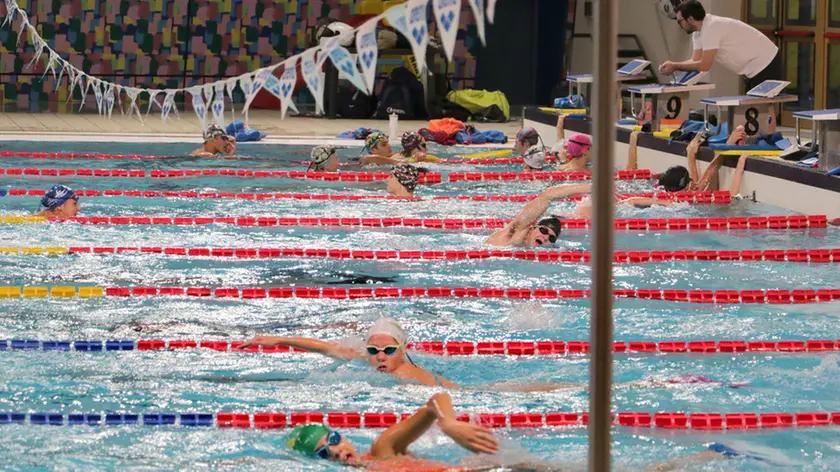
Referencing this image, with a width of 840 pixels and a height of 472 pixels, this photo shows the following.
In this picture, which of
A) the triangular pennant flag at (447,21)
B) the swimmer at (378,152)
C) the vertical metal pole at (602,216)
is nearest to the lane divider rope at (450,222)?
the swimmer at (378,152)

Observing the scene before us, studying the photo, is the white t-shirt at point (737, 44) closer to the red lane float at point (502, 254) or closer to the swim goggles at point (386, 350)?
the red lane float at point (502, 254)

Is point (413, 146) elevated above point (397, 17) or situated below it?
below

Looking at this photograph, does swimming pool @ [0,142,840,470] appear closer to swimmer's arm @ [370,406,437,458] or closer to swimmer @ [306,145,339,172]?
swimmer's arm @ [370,406,437,458]

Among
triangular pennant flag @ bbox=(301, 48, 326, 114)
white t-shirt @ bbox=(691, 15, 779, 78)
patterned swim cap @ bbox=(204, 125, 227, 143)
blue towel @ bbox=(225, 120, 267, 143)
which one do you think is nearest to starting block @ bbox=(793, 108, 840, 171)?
white t-shirt @ bbox=(691, 15, 779, 78)

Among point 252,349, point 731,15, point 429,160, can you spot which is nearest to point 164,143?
point 429,160

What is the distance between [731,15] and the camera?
15469mm

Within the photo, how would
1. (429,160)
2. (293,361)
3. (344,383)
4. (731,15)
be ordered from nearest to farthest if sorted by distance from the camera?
(344,383) → (293,361) → (429,160) → (731,15)

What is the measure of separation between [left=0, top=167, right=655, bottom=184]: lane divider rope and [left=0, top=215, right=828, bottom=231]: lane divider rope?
8.14 ft

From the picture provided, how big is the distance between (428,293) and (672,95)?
701 cm

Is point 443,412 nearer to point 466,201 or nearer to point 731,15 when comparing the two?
point 466,201

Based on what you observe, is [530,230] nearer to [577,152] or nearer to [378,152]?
[577,152]

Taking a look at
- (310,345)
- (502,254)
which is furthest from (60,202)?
(310,345)

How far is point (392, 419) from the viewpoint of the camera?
462cm

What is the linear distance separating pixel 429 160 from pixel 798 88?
5.59 meters
